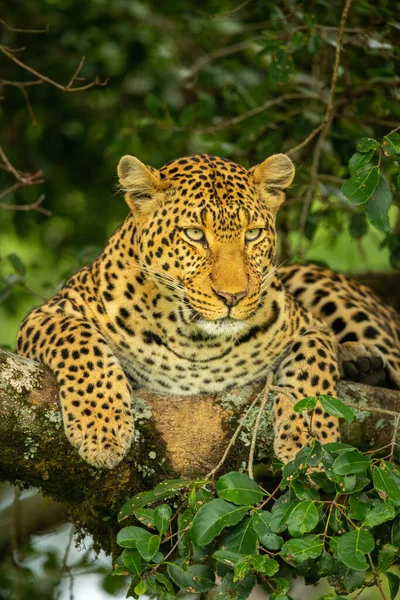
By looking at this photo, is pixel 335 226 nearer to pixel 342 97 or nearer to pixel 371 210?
pixel 342 97

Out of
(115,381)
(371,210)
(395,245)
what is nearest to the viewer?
(371,210)

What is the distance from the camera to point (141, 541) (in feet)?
14.4

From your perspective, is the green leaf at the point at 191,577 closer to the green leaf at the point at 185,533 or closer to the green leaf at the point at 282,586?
the green leaf at the point at 185,533

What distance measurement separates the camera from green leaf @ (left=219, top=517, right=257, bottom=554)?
4.34m

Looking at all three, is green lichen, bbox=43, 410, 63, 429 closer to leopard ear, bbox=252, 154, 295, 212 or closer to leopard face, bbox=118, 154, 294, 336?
leopard face, bbox=118, 154, 294, 336

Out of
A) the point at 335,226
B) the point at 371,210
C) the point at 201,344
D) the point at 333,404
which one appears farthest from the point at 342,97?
the point at 333,404

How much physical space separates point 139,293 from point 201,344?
53cm

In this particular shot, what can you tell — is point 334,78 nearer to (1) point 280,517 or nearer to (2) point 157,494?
(2) point 157,494

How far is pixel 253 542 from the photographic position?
436 centimetres

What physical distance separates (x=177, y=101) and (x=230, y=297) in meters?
4.55

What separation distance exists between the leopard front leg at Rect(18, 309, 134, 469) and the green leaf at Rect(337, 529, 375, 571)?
1787 mm

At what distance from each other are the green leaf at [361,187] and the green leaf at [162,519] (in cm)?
180

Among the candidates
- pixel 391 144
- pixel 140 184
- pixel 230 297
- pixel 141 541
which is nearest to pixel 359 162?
pixel 391 144

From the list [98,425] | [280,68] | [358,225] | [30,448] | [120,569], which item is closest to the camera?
[120,569]
